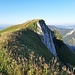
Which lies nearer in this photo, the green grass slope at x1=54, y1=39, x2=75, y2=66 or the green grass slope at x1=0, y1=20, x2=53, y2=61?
the green grass slope at x1=0, y1=20, x2=53, y2=61

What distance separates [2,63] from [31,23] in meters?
64.3

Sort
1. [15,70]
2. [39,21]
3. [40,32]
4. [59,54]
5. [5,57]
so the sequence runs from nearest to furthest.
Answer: [15,70], [5,57], [40,32], [39,21], [59,54]

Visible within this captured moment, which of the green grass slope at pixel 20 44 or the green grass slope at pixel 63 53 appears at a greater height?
the green grass slope at pixel 20 44

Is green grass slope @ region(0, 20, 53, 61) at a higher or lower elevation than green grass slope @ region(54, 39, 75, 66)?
higher

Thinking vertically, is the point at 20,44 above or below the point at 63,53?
above

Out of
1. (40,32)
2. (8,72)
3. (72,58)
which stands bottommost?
(72,58)

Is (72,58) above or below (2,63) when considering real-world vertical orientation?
below

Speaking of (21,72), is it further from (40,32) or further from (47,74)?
(40,32)

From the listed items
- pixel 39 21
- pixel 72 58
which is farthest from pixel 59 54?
pixel 39 21

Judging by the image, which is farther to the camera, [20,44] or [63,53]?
[63,53]

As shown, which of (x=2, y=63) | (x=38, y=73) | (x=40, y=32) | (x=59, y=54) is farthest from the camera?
(x=59, y=54)

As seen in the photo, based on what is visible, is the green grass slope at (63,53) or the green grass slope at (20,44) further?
the green grass slope at (63,53)

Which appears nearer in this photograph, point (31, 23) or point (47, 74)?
point (47, 74)

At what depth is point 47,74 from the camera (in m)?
11.5
